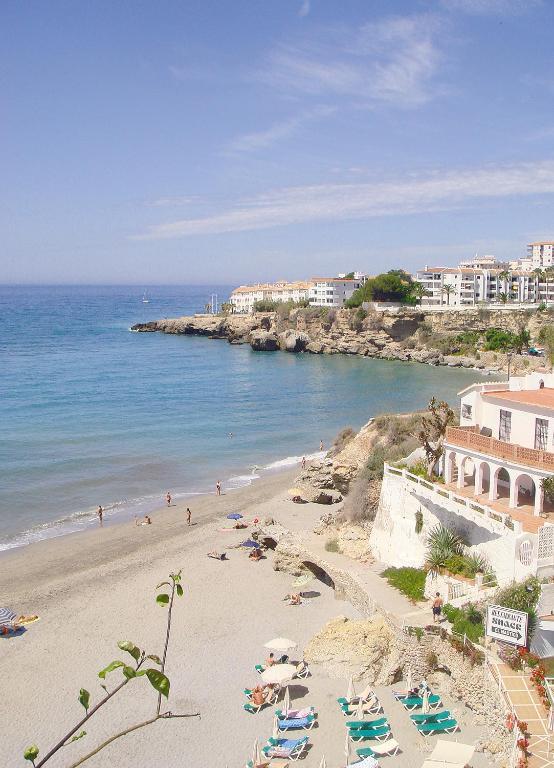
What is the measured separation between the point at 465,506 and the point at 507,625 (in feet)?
14.7

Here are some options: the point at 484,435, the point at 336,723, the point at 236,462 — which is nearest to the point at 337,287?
the point at 236,462

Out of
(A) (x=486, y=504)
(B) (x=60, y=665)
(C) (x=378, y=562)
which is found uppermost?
(A) (x=486, y=504)

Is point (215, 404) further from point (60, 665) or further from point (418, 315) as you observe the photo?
point (418, 315)

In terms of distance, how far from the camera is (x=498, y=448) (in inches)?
742

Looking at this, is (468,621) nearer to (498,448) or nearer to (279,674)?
(279,674)

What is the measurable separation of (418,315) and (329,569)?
76956 millimetres

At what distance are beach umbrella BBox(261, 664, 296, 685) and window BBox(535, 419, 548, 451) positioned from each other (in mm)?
8559

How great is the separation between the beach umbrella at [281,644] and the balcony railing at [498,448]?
7298mm

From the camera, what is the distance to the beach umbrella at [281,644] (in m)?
17.6

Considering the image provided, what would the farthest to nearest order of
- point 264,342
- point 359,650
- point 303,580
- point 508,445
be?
point 264,342 < point 303,580 < point 508,445 < point 359,650

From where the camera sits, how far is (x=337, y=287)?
118 meters

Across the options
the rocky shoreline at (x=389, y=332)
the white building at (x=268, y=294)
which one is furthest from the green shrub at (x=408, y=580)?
the white building at (x=268, y=294)

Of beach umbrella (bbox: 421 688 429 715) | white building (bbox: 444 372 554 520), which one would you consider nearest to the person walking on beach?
beach umbrella (bbox: 421 688 429 715)

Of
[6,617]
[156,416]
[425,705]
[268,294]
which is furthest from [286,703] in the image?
[268,294]
